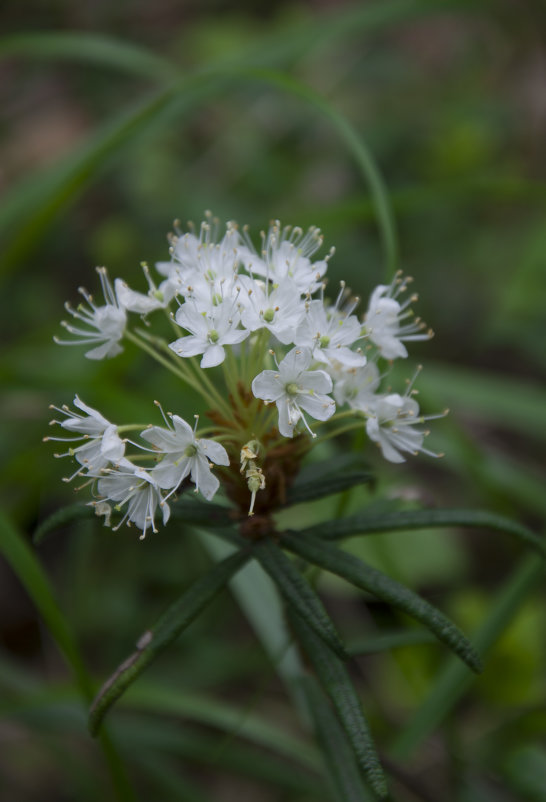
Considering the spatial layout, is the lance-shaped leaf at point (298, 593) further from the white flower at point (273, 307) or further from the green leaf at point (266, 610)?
the green leaf at point (266, 610)

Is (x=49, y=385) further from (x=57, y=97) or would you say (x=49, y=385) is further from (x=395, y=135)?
Result: (x=57, y=97)

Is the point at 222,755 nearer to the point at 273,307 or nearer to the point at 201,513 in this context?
the point at 201,513

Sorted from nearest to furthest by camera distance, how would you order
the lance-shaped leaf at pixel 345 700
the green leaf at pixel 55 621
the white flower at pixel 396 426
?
the lance-shaped leaf at pixel 345 700 < the white flower at pixel 396 426 < the green leaf at pixel 55 621

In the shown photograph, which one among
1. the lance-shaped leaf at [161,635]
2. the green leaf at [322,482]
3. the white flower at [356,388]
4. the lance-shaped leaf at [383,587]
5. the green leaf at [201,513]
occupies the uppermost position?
the white flower at [356,388]

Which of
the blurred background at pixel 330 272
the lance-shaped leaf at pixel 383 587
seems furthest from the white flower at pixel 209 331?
the blurred background at pixel 330 272

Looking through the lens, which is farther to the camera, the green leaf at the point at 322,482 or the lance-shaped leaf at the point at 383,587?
the green leaf at the point at 322,482

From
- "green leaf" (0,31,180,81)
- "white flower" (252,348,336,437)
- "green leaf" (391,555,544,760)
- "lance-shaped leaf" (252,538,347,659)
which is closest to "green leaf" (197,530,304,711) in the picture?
"green leaf" (391,555,544,760)

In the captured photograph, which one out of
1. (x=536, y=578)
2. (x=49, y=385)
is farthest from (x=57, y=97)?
(x=536, y=578)
